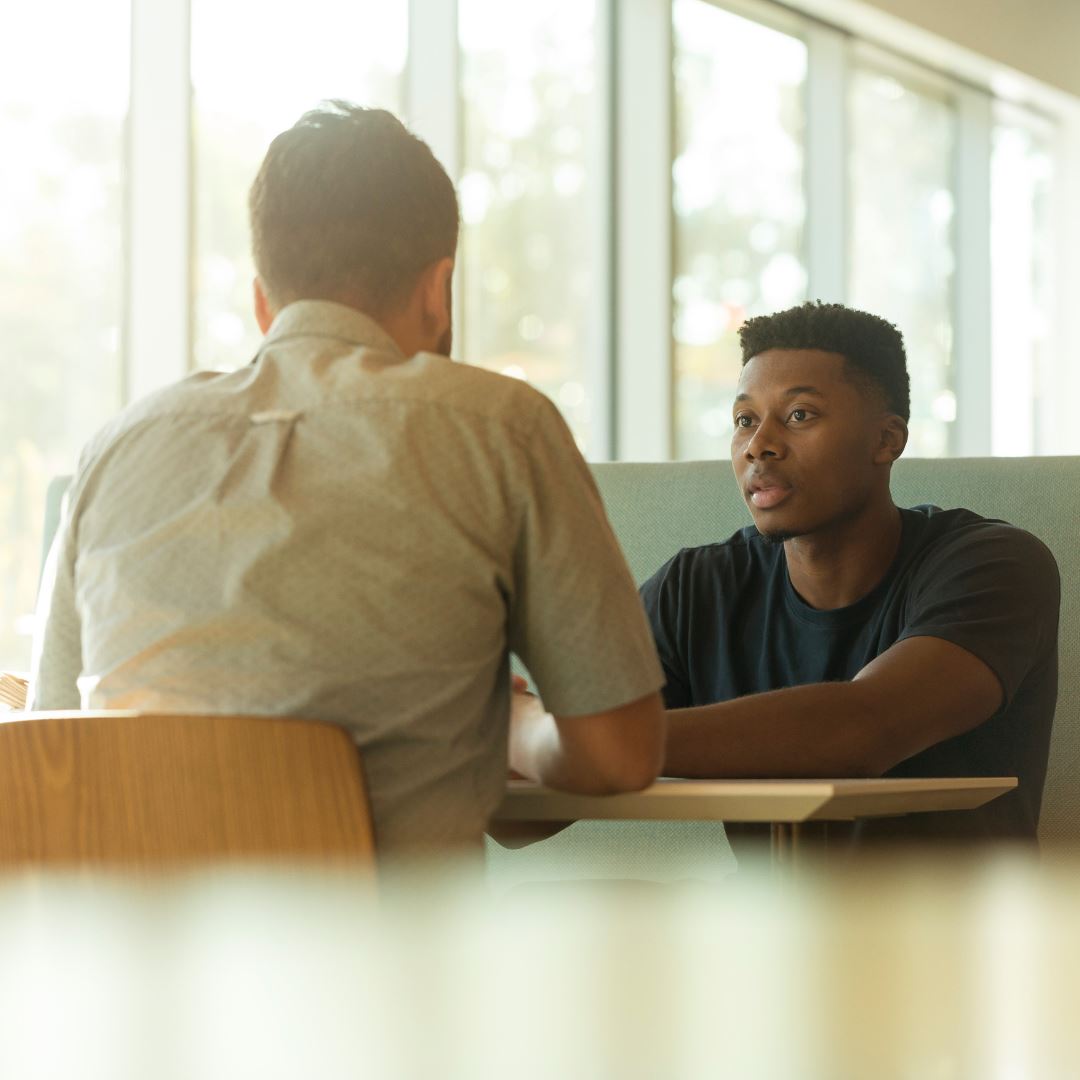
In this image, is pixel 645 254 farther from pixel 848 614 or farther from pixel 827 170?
pixel 848 614

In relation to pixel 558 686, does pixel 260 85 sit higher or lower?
higher

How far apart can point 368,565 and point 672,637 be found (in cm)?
105

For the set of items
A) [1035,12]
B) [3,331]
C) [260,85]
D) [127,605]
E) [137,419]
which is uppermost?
[1035,12]

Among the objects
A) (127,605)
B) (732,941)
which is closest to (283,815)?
(127,605)

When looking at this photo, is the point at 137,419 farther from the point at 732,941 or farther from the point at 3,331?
the point at 3,331

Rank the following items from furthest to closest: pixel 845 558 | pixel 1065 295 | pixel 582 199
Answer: pixel 1065 295 → pixel 582 199 → pixel 845 558

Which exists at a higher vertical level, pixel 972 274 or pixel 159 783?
pixel 972 274

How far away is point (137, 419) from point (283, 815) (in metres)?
0.34

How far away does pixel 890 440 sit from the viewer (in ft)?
7.02

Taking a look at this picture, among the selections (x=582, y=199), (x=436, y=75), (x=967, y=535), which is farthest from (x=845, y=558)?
(x=582, y=199)

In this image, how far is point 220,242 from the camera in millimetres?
4301

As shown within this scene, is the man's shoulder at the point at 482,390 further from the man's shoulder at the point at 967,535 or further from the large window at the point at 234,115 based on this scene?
the large window at the point at 234,115

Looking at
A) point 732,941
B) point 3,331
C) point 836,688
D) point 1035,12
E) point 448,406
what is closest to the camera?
point 732,941

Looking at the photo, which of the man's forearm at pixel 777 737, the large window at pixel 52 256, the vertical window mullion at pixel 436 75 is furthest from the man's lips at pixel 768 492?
the vertical window mullion at pixel 436 75
